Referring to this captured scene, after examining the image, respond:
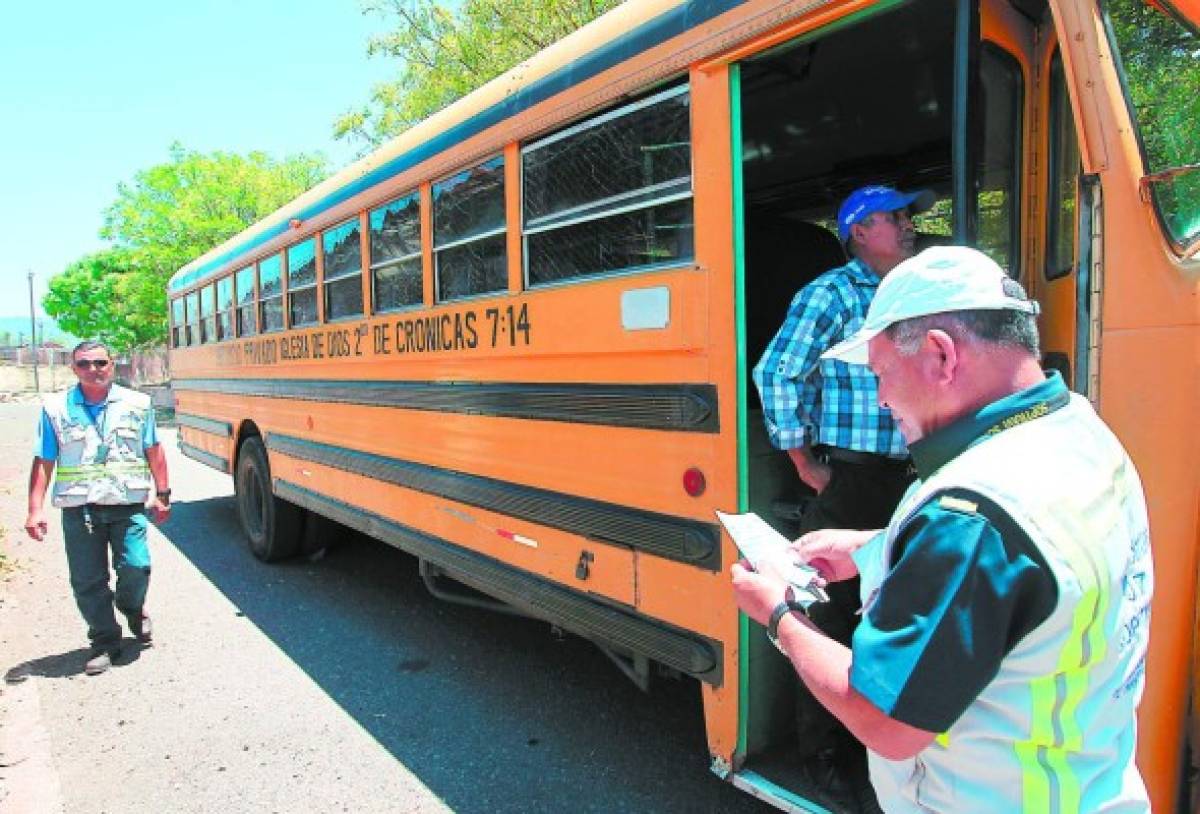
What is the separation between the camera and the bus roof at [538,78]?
7.85 feet

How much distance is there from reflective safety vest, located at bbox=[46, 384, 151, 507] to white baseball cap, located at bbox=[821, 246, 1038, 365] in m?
4.39

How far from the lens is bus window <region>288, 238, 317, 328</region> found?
4.97 metres

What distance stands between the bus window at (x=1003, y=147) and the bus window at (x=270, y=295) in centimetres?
462

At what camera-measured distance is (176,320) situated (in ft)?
28.7

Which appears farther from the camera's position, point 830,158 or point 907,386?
point 830,158

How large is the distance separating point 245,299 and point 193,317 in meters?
2.10

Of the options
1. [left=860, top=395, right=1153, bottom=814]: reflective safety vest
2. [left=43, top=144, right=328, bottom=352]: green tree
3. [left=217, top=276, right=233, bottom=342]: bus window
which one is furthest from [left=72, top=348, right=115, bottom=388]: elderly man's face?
[left=43, top=144, right=328, bottom=352]: green tree

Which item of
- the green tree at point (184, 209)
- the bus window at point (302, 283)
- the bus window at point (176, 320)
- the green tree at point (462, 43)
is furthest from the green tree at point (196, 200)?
the bus window at point (302, 283)

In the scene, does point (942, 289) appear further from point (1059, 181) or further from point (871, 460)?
point (1059, 181)

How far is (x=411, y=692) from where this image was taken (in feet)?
12.5

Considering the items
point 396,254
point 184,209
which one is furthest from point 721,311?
point 184,209

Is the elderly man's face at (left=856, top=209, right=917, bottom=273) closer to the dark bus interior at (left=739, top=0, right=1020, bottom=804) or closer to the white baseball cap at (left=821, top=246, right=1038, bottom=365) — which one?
the dark bus interior at (left=739, top=0, right=1020, bottom=804)

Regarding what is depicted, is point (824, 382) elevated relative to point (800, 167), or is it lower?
lower

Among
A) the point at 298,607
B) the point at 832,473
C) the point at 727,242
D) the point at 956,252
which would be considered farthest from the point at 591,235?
the point at 298,607
